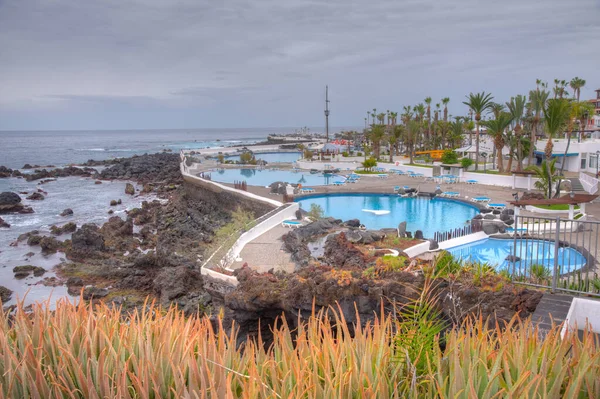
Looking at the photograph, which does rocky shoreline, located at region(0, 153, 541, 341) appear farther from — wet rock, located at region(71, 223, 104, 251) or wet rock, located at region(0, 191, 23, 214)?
wet rock, located at region(0, 191, 23, 214)

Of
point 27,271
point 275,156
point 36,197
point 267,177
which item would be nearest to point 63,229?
point 27,271

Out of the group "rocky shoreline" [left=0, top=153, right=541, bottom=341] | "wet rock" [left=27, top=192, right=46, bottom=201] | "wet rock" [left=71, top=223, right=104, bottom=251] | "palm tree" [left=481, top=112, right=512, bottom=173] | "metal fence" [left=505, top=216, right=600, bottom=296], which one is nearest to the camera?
"metal fence" [left=505, top=216, right=600, bottom=296]

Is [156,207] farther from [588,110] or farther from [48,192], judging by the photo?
[588,110]

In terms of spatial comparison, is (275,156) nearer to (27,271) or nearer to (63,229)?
(63,229)

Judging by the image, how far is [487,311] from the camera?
266 inches

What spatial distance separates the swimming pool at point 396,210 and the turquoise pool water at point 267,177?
693 cm

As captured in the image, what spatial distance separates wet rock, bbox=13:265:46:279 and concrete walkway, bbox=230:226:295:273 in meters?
7.81

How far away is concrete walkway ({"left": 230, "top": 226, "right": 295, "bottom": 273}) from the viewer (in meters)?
12.4

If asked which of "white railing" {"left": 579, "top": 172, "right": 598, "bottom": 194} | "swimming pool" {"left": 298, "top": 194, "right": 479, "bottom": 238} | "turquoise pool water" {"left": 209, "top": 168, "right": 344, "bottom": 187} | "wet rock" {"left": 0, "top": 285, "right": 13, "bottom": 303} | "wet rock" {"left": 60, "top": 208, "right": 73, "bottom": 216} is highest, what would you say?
"white railing" {"left": 579, "top": 172, "right": 598, "bottom": 194}

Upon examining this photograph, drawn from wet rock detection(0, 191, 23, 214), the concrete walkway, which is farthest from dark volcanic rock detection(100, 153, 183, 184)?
the concrete walkway

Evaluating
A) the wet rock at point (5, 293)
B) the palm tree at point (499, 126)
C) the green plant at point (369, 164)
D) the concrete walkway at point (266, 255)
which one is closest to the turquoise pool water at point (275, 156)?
the green plant at point (369, 164)

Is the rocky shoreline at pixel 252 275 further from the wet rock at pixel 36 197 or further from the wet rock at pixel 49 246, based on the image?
the wet rock at pixel 36 197

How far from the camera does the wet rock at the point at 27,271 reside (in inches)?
645

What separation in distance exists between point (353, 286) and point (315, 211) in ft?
32.1
